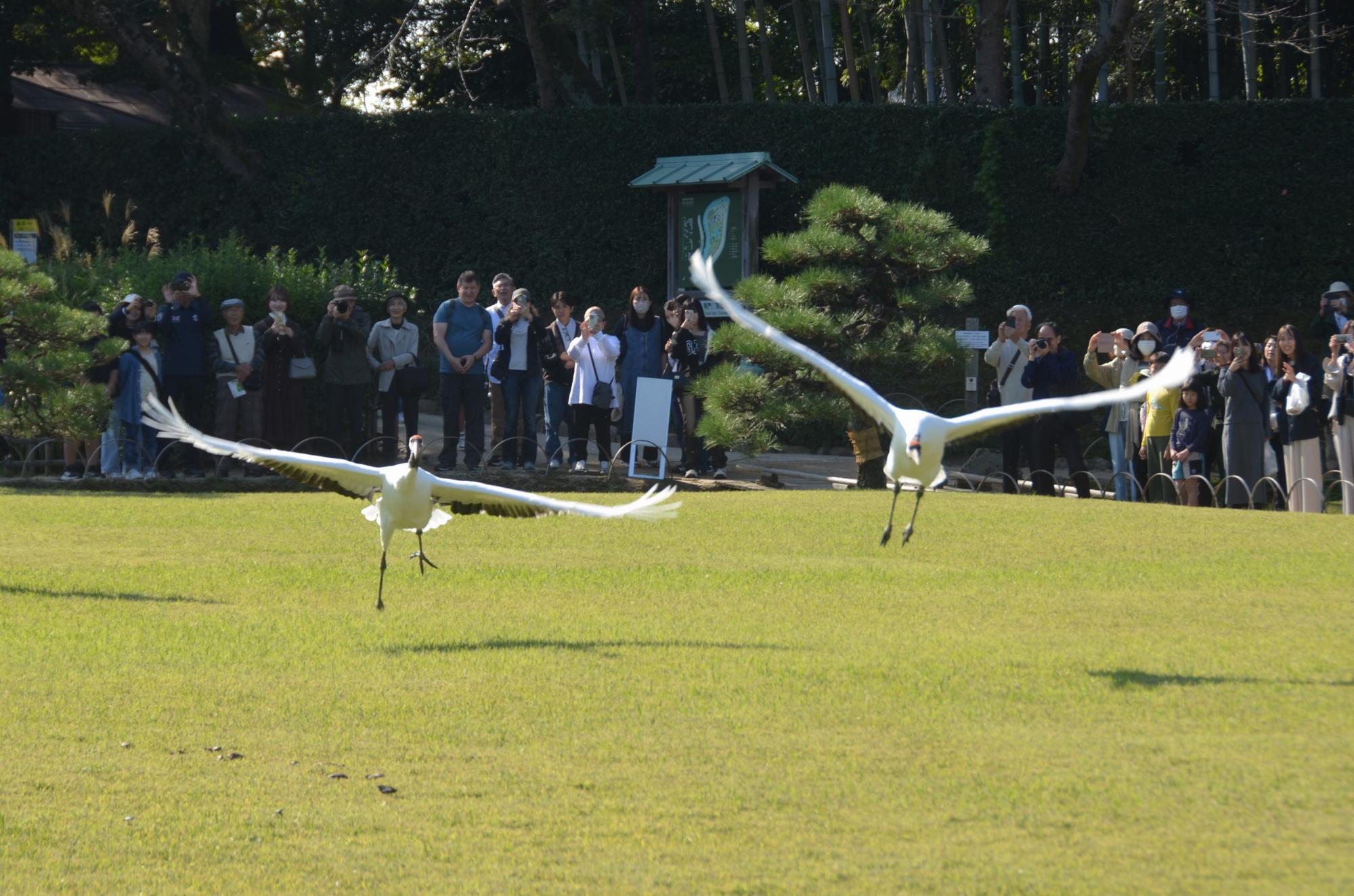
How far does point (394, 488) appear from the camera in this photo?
10.3 m

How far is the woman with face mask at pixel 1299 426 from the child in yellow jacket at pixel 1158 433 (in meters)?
1.00

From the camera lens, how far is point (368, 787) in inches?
283

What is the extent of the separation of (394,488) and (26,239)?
15.2m

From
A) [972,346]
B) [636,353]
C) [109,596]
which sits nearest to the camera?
[109,596]

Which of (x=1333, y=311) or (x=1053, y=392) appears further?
(x=1333, y=311)

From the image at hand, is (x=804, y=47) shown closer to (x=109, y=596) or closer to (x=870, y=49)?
(x=870, y=49)

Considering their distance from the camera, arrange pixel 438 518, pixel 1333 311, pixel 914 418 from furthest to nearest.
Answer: pixel 1333 311
pixel 438 518
pixel 914 418

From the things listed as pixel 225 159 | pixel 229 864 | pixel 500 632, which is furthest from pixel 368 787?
pixel 225 159

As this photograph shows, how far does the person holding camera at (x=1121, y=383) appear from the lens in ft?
57.7

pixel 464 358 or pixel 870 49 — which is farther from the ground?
pixel 870 49

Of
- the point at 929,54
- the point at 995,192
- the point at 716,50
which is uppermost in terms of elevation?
the point at 716,50

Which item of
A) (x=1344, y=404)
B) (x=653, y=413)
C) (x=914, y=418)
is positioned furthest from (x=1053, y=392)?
(x=914, y=418)

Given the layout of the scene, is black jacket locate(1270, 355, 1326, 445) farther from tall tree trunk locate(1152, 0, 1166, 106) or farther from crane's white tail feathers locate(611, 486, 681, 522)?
tall tree trunk locate(1152, 0, 1166, 106)

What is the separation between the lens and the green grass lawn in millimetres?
6293
